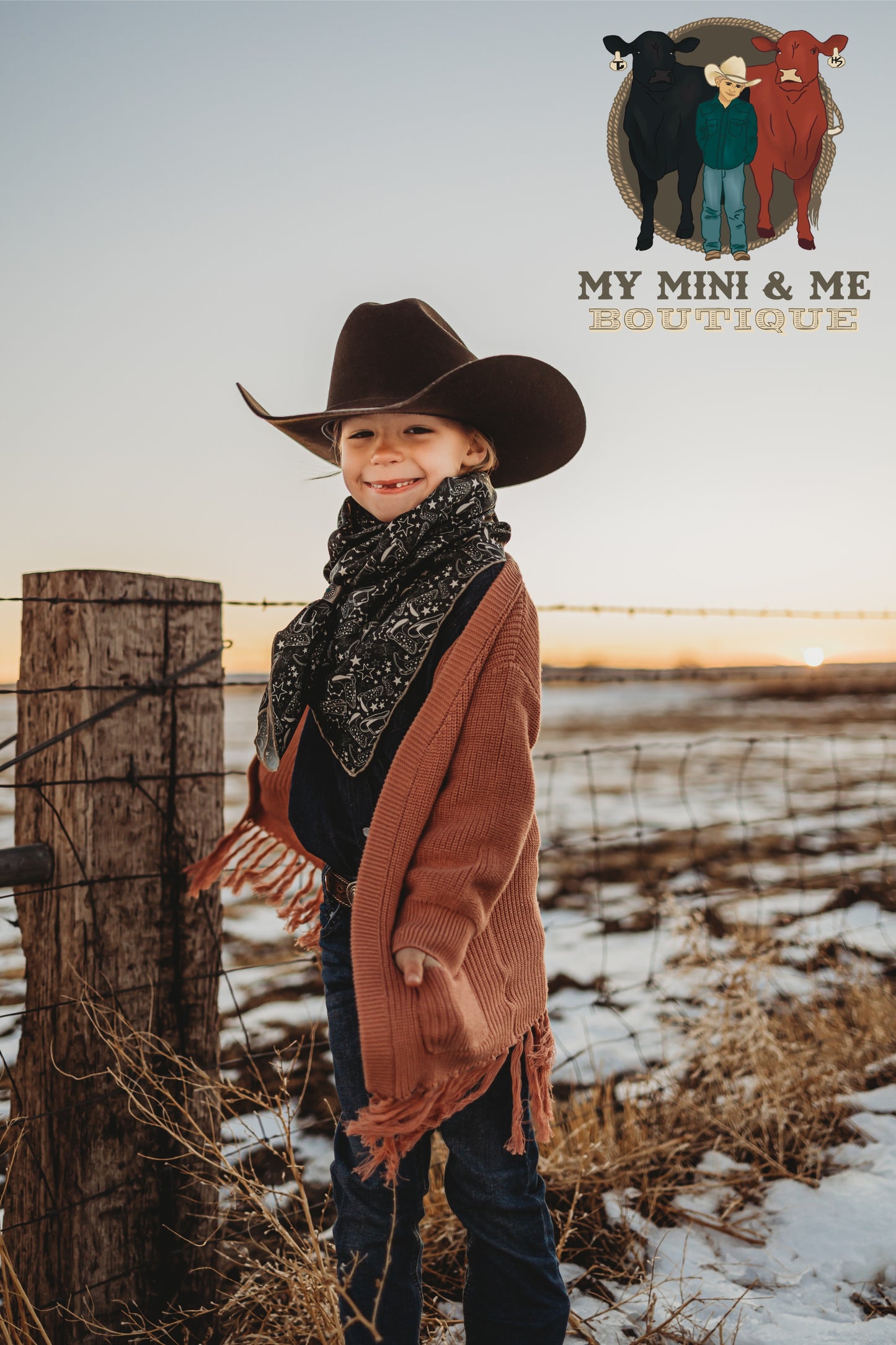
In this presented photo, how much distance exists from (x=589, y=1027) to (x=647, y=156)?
344 cm

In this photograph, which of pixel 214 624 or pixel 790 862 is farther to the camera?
pixel 790 862

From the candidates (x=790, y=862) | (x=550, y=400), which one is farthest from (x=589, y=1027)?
(x=790, y=862)

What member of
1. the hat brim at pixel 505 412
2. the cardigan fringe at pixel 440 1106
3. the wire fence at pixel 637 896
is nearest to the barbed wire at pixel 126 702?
the wire fence at pixel 637 896

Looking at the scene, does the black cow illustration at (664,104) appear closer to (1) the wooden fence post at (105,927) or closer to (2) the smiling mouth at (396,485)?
(2) the smiling mouth at (396,485)

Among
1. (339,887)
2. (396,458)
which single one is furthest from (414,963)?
(396,458)

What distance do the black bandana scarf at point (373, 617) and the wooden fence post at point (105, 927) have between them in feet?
1.38

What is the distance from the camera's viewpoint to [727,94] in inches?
118

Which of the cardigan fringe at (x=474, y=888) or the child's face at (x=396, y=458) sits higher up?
the child's face at (x=396, y=458)

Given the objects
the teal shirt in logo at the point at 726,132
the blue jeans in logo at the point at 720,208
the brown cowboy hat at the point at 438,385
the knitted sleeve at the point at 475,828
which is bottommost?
the knitted sleeve at the point at 475,828

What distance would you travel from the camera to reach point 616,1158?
8.50ft

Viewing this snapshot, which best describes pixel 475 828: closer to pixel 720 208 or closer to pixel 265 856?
pixel 265 856

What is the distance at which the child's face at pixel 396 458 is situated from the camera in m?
1.72

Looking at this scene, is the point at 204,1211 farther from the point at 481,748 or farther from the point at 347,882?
the point at 481,748

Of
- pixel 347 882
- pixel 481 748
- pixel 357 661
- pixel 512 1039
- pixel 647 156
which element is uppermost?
pixel 647 156
